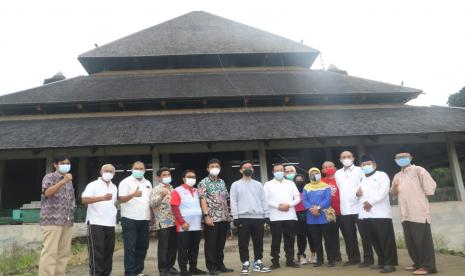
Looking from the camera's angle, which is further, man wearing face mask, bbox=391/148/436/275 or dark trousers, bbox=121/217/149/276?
dark trousers, bbox=121/217/149/276

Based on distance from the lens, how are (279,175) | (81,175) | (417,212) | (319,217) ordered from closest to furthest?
(417,212), (319,217), (279,175), (81,175)

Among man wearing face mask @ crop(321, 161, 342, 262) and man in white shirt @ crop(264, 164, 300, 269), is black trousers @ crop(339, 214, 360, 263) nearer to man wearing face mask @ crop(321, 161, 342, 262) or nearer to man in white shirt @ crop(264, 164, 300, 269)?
man wearing face mask @ crop(321, 161, 342, 262)

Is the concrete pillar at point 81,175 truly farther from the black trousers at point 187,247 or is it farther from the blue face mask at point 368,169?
the blue face mask at point 368,169

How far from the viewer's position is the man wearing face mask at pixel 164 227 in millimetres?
5527

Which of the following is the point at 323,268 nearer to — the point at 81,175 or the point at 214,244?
the point at 214,244

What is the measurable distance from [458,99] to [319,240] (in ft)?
136

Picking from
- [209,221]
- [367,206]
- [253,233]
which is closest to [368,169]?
[367,206]

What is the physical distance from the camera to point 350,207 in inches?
239

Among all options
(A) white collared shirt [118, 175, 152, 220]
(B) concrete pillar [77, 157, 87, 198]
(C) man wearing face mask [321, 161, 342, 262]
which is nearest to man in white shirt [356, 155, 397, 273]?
(C) man wearing face mask [321, 161, 342, 262]

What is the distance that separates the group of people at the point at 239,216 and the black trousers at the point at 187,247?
2 cm

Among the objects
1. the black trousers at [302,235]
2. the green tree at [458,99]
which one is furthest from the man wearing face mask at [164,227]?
the green tree at [458,99]

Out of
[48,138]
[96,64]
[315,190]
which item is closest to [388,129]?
[315,190]

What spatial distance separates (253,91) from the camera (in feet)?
54.6

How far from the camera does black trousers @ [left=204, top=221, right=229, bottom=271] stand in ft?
18.8
